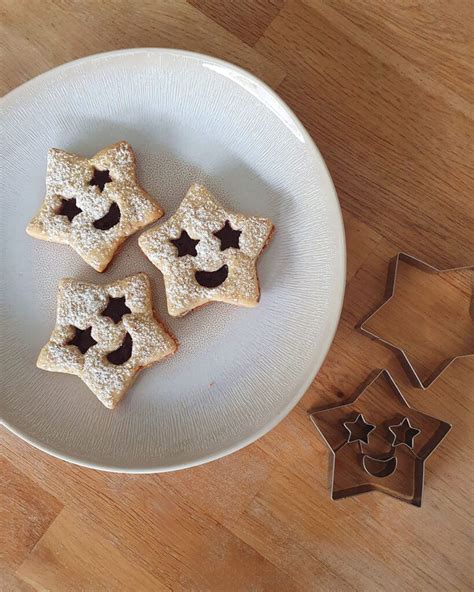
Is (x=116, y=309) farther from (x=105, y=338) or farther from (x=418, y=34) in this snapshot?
(x=418, y=34)

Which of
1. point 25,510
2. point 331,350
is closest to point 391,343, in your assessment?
point 331,350

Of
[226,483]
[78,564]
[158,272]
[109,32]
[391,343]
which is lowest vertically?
[78,564]

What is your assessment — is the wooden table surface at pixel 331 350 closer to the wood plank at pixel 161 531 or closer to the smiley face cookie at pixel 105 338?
the wood plank at pixel 161 531

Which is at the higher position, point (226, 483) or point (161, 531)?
point (226, 483)

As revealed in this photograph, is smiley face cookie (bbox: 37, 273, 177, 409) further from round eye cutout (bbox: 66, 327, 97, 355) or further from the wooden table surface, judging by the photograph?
the wooden table surface
